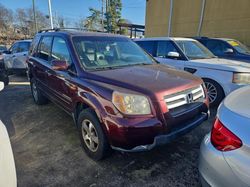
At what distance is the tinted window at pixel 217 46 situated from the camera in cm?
750

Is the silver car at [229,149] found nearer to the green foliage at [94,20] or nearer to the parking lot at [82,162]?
the parking lot at [82,162]

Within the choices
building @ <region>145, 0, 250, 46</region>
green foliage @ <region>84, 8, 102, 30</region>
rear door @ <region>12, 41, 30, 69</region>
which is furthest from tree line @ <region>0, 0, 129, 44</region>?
rear door @ <region>12, 41, 30, 69</region>

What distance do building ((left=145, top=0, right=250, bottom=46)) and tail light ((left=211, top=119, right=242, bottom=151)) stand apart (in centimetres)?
1361

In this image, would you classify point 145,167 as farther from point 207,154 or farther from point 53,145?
point 53,145

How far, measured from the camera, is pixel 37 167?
9.07ft

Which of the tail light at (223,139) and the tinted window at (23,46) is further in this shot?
the tinted window at (23,46)

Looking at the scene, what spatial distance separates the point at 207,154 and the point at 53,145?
2530 millimetres

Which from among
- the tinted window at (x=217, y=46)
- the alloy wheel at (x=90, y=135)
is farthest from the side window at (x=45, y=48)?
the tinted window at (x=217, y=46)

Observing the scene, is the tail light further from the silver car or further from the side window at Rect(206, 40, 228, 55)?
the side window at Rect(206, 40, 228, 55)

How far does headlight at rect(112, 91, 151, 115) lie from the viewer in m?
2.32

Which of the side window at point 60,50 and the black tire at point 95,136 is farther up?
the side window at point 60,50

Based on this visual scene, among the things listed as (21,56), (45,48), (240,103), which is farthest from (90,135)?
(21,56)

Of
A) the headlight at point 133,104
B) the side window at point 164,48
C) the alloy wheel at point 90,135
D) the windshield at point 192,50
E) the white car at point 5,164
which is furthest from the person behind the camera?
the side window at point 164,48

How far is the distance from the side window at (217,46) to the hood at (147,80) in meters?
5.33
